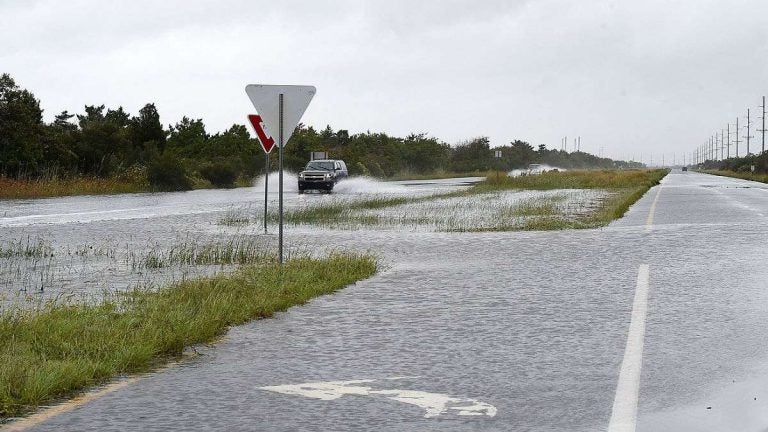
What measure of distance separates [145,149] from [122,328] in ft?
167

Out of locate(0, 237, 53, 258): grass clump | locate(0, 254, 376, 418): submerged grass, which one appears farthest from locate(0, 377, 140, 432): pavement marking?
locate(0, 237, 53, 258): grass clump

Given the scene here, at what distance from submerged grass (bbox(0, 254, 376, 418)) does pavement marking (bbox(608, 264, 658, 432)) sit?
Answer: 3.53 meters

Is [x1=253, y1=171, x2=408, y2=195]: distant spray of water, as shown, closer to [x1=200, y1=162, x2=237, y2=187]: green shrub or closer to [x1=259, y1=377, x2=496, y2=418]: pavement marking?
[x1=200, y1=162, x2=237, y2=187]: green shrub

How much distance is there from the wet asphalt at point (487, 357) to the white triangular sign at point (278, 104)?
2.61 m

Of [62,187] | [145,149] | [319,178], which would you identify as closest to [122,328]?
[62,187]

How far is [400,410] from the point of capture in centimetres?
645

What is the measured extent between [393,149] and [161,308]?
332 feet

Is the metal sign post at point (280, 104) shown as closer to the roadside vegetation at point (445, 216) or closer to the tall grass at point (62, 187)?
the roadside vegetation at point (445, 216)

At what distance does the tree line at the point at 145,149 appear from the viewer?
4641 cm

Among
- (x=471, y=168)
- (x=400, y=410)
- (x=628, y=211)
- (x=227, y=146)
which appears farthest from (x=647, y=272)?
(x=471, y=168)

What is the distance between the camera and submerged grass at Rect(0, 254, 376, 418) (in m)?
7.07

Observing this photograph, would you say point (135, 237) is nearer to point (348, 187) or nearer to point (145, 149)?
point (348, 187)

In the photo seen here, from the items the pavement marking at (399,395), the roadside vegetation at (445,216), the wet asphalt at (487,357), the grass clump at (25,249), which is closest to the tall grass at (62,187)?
the roadside vegetation at (445,216)

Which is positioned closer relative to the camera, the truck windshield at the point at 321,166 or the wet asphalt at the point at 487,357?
the wet asphalt at the point at 487,357
